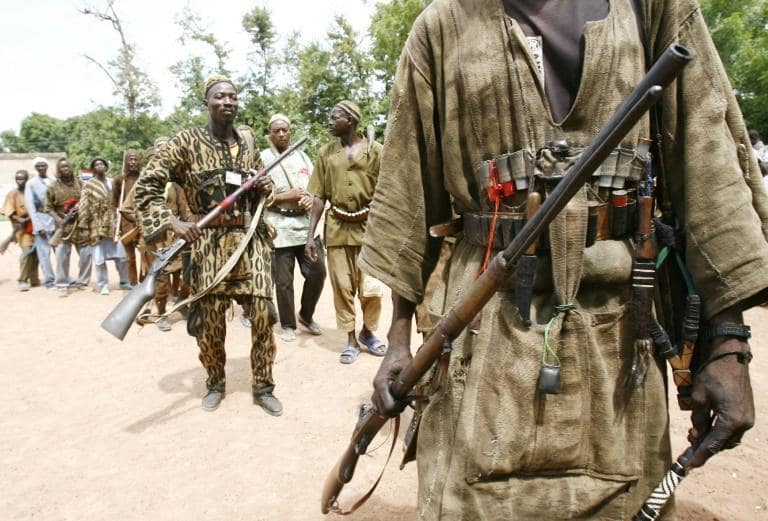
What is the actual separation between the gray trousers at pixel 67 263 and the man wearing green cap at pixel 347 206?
589 centimetres

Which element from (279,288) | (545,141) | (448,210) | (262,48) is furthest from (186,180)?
(262,48)

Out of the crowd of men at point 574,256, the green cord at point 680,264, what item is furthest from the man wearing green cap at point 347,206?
the green cord at point 680,264

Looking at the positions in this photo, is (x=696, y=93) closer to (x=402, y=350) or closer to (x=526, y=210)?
(x=526, y=210)

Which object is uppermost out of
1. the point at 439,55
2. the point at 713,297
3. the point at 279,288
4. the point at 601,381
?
the point at 439,55

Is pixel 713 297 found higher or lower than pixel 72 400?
higher

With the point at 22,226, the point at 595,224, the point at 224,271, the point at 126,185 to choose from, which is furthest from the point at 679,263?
the point at 22,226

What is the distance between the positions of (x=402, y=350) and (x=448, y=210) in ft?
1.54

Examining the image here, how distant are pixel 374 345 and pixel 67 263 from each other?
22.8ft

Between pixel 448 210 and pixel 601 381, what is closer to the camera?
pixel 601 381

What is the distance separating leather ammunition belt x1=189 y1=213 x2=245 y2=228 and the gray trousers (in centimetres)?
642

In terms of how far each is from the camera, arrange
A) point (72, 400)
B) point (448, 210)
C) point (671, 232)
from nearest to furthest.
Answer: point (671, 232), point (448, 210), point (72, 400)

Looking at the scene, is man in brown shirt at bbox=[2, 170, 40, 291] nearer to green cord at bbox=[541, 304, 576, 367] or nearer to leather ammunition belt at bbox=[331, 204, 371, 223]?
leather ammunition belt at bbox=[331, 204, 371, 223]

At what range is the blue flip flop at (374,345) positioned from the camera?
6.23 metres

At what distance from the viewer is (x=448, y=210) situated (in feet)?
6.15
